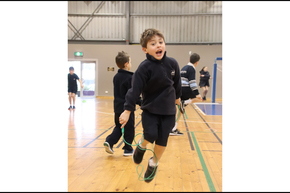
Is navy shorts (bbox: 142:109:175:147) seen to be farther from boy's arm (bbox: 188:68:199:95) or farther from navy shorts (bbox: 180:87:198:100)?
navy shorts (bbox: 180:87:198:100)

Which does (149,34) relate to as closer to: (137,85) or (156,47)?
(156,47)

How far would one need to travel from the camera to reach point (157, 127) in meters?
1.93

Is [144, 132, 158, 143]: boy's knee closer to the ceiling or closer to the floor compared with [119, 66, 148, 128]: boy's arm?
closer to the floor

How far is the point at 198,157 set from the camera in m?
2.71

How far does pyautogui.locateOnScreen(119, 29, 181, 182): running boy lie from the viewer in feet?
6.04

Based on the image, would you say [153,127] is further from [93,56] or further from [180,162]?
[93,56]

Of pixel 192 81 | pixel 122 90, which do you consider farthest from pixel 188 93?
pixel 122 90

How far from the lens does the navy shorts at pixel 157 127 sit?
1.88 meters

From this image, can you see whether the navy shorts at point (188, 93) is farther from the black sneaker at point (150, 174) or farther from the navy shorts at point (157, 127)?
the black sneaker at point (150, 174)

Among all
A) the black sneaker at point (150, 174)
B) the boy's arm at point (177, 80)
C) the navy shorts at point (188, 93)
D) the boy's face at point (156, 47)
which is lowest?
the black sneaker at point (150, 174)

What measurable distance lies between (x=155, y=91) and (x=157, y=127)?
295mm

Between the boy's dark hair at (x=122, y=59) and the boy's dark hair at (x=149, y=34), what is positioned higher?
the boy's dark hair at (x=149, y=34)

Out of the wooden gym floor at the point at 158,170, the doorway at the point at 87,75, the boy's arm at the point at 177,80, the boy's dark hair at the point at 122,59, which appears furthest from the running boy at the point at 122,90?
the doorway at the point at 87,75

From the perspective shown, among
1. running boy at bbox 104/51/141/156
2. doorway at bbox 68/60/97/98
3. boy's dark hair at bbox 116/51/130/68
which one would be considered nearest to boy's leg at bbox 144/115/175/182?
running boy at bbox 104/51/141/156
